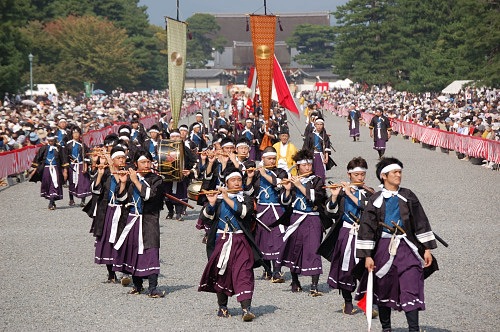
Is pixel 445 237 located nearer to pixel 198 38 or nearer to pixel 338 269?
pixel 338 269

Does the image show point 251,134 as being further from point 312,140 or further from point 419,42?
point 419,42

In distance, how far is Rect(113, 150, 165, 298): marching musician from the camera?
10941mm

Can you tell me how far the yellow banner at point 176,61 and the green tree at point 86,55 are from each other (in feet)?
145

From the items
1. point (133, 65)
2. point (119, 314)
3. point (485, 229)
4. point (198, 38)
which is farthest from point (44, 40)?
point (198, 38)

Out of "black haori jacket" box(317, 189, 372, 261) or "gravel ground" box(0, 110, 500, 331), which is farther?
"black haori jacket" box(317, 189, 372, 261)

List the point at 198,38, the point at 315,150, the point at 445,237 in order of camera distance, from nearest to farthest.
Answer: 1. the point at 445,237
2. the point at 315,150
3. the point at 198,38

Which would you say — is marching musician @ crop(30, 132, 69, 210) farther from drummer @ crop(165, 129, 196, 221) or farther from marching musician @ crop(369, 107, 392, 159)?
marching musician @ crop(369, 107, 392, 159)

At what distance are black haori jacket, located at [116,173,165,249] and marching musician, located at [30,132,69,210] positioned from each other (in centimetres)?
929

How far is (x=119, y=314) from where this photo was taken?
10156mm

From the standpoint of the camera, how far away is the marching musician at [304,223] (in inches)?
431

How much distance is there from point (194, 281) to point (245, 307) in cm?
234

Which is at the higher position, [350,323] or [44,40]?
[44,40]

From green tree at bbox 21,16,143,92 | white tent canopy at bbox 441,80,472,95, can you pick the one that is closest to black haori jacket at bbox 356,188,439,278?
white tent canopy at bbox 441,80,472,95

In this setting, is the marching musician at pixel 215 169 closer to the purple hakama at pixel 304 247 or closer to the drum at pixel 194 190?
the drum at pixel 194 190
